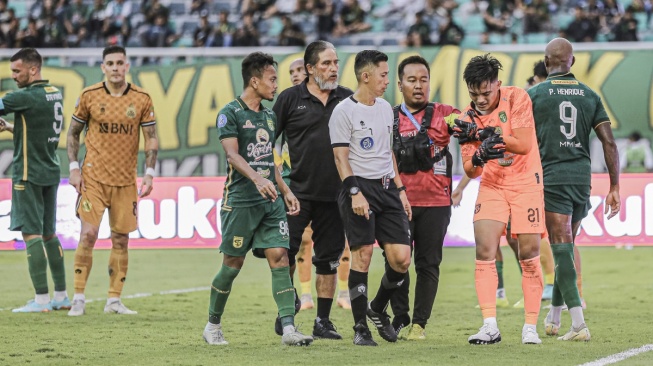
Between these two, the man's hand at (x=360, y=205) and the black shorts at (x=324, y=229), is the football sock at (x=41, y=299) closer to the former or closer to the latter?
the black shorts at (x=324, y=229)

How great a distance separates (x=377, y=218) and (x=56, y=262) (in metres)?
4.32

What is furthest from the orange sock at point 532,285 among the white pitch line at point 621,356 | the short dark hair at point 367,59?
the short dark hair at point 367,59

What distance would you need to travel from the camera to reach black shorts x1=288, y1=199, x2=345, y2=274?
9047 mm

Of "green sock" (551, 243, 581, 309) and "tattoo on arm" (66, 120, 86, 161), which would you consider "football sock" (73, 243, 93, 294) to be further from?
"green sock" (551, 243, 581, 309)

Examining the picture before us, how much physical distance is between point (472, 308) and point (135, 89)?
4.13 metres

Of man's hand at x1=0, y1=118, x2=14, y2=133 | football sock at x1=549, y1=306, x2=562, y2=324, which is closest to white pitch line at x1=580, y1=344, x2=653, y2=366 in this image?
football sock at x1=549, y1=306, x2=562, y2=324

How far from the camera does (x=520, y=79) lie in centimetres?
2098

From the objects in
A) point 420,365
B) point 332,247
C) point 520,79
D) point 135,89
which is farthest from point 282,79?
point 420,365

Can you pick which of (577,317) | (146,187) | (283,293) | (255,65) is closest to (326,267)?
(283,293)

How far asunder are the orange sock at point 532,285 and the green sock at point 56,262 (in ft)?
16.7

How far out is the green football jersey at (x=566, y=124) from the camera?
892 centimetres

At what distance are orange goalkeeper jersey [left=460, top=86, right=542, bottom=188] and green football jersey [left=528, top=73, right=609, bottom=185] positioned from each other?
1.90 feet

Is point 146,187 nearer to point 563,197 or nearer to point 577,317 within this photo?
point 563,197

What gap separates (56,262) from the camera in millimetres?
11305
